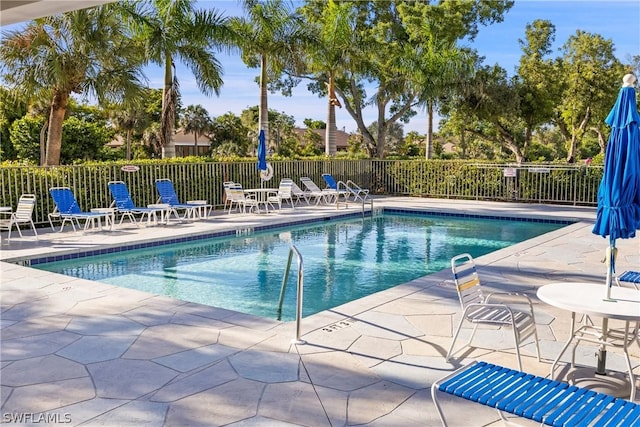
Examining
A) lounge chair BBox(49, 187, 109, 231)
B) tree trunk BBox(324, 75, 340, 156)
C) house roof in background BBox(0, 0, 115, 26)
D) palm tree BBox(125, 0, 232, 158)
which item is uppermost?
palm tree BBox(125, 0, 232, 158)

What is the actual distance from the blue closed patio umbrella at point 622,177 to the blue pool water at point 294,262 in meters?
3.61

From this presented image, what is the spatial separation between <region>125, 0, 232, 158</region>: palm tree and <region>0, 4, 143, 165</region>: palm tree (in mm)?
868

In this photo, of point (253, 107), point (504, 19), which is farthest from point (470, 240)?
point (253, 107)

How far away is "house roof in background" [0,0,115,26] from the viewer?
4.11 meters

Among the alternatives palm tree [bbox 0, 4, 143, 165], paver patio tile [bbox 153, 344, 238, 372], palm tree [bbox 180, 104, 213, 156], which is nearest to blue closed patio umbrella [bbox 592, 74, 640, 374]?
paver patio tile [bbox 153, 344, 238, 372]

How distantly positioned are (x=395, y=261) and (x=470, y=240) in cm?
289

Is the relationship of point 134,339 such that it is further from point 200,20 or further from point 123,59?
point 200,20

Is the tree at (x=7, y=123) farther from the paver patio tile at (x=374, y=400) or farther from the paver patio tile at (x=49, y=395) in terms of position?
the paver patio tile at (x=374, y=400)

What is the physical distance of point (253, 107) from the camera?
52.2 m

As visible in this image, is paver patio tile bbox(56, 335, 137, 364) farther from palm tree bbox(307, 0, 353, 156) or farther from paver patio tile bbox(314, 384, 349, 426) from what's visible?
palm tree bbox(307, 0, 353, 156)

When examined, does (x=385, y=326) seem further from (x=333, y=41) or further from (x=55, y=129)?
(x=333, y=41)

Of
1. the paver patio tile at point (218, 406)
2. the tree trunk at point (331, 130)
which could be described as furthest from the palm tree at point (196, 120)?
the paver patio tile at point (218, 406)

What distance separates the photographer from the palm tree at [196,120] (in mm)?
47875

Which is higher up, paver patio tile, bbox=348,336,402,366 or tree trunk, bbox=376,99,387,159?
tree trunk, bbox=376,99,387,159
